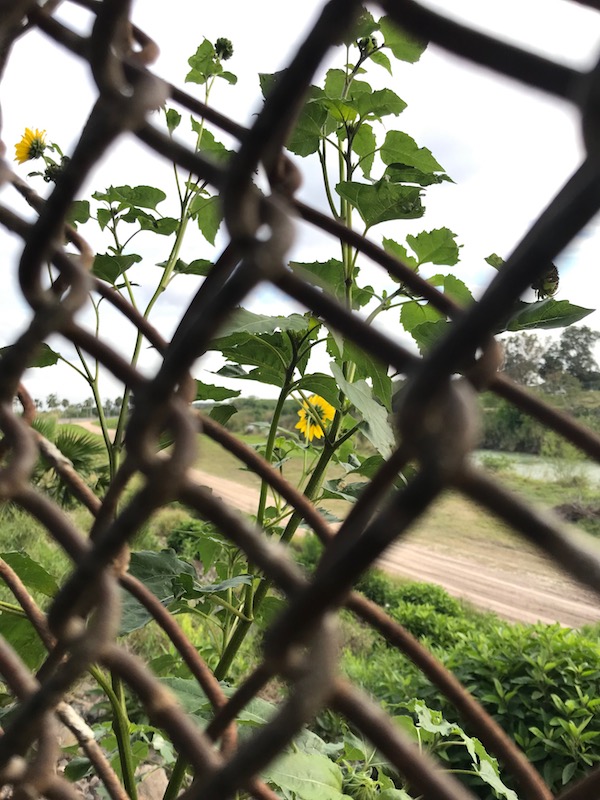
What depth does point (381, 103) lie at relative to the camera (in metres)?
0.48

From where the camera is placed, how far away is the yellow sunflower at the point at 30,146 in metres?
0.77

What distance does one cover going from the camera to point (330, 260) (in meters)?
0.47

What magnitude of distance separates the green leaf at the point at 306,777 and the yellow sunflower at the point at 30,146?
732 mm

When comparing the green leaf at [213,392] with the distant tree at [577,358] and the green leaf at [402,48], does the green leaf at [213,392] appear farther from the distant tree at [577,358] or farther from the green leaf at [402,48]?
the distant tree at [577,358]

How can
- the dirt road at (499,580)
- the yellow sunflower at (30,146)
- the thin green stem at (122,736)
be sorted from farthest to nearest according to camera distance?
the dirt road at (499,580) < the yellow sunflower at (30,146) < the thin green stem at (122,736)

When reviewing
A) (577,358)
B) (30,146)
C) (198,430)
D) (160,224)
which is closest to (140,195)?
(160,224)

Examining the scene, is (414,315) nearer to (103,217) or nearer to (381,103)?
(381,103)

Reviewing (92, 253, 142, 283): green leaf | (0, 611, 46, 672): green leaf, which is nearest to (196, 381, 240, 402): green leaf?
(92, 253, 142, 283): green leaf

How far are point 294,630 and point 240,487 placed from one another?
7158 millimetres

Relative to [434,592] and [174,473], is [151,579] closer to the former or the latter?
[174,473]

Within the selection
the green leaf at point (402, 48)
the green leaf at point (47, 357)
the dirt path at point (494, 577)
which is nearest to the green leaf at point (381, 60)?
the green leaf at point (402, 48)

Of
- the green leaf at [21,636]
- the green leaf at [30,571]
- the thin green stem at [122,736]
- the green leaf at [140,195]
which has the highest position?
the green leaf at [140,195]

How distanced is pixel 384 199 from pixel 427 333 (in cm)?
10

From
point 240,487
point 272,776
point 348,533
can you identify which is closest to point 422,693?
point 272,776
